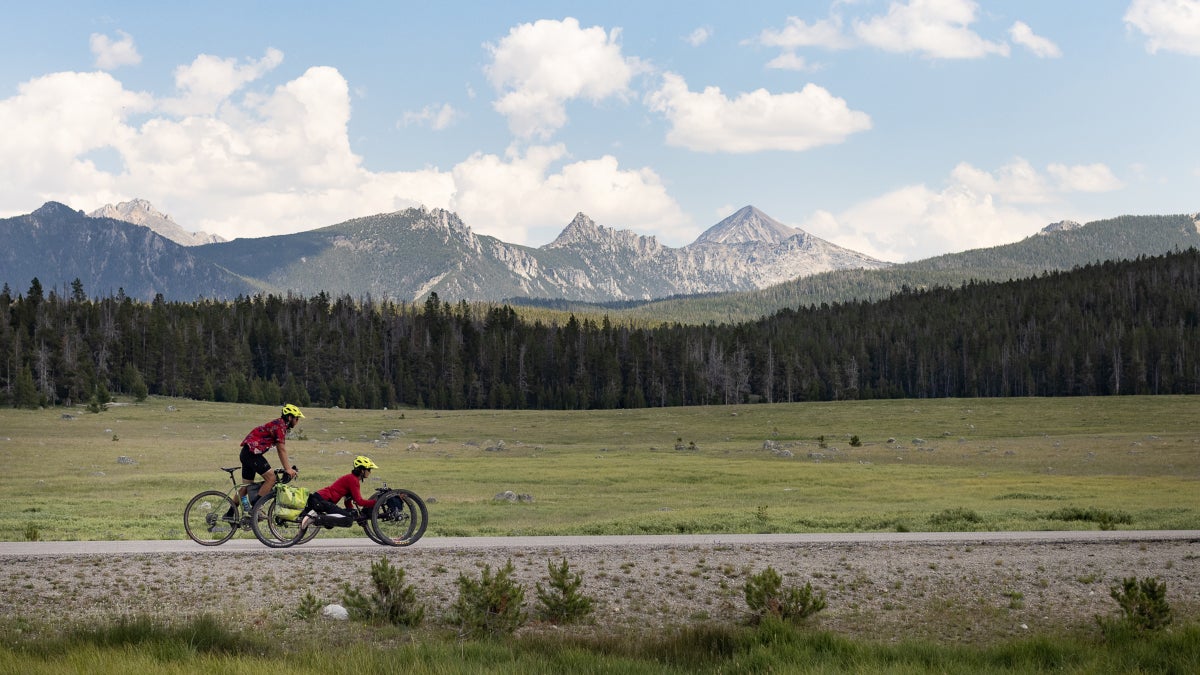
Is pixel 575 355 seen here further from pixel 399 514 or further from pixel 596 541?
pixel 399 514

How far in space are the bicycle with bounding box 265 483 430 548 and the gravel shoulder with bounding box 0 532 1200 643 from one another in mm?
325

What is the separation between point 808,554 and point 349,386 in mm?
Result: 131762

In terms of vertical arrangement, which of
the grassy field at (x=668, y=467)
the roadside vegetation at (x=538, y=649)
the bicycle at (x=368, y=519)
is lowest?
the grassy field at (x=668, y=467)

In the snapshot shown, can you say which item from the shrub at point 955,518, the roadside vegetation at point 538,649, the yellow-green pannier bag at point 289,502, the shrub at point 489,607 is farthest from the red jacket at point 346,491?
the shrub at point 955,518

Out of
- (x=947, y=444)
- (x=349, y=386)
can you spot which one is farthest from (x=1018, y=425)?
(x=349, y=386)

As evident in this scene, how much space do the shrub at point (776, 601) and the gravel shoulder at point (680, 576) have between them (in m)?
0.44

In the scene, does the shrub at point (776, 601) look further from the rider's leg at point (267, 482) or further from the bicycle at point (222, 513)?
the rider's leg at point (267, 482)

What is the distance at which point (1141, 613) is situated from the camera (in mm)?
14539

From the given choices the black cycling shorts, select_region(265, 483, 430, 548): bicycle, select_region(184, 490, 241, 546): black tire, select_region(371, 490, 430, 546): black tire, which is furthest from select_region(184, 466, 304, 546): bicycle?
select_region(371, 490, 430, 546): black tire

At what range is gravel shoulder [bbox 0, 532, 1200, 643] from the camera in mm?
15719

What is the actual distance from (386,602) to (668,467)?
3612 cm

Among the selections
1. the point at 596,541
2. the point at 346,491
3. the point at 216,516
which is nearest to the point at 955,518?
the point at 596,541

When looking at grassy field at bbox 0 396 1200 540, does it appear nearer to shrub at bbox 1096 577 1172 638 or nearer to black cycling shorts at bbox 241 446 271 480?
black cycling shorts at bbox 241 446 271 480

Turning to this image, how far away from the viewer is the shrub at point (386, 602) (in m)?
15.3
